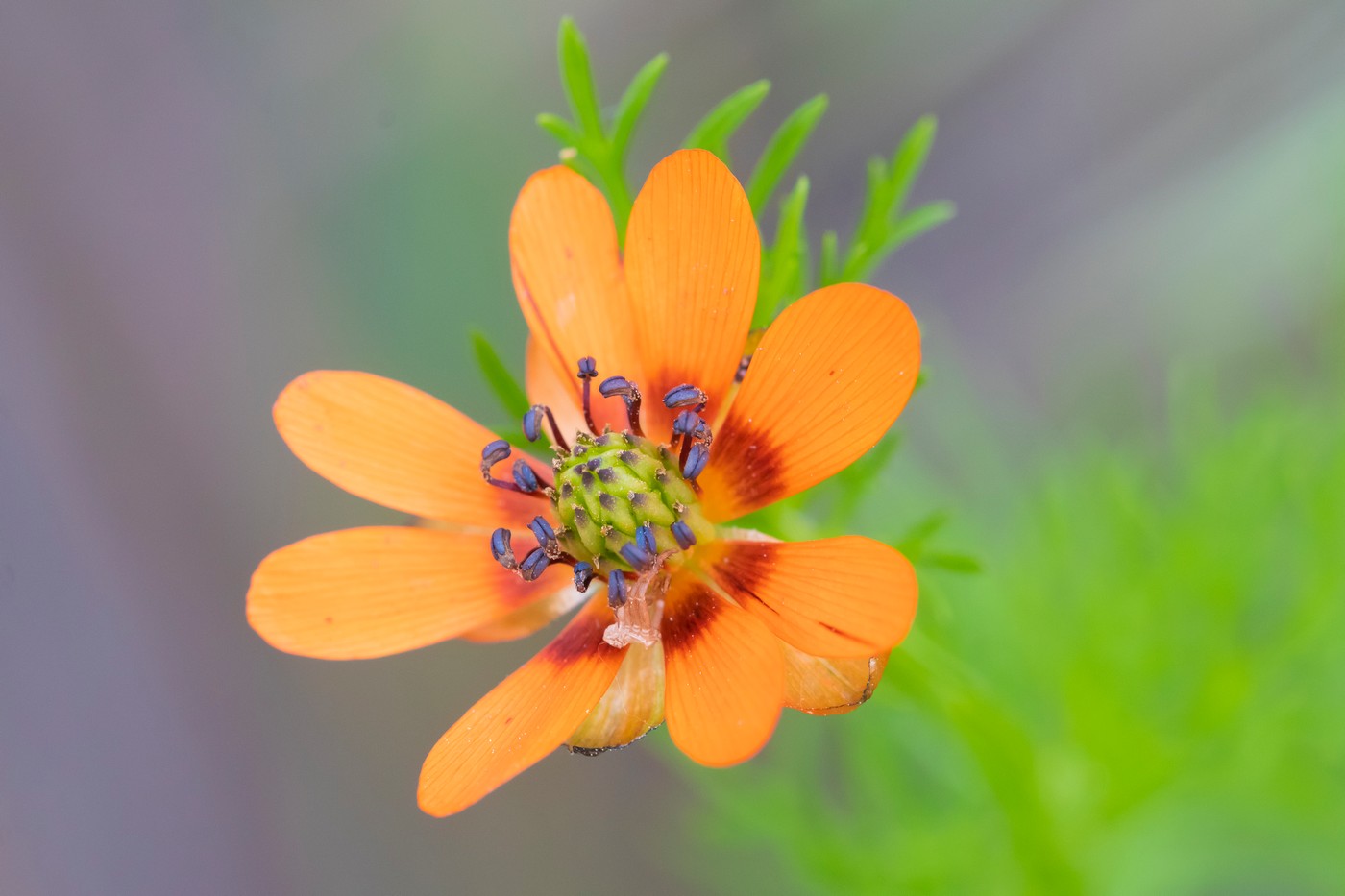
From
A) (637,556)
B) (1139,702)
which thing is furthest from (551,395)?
(1139,702)

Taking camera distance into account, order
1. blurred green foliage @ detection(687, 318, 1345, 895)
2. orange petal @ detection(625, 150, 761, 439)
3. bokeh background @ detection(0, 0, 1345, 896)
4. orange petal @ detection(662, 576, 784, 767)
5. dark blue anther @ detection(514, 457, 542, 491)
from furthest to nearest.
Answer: bokeh background @ detection(0, 0, 1345, 896) → blurred green foliage @ detection(687, 318, 1345, 895) → dark blue anther @ detection(514, 457, 542, 491) → orange petal @ detection(625, 150, 761, 439) → orange petal @ detection(662, 576, 784, 767)

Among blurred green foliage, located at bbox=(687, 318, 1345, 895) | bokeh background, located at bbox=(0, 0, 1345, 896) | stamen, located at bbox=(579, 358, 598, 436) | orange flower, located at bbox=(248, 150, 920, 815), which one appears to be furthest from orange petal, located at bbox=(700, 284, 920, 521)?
bokeh background, located at bbox=(0, 0, 1345, 896)

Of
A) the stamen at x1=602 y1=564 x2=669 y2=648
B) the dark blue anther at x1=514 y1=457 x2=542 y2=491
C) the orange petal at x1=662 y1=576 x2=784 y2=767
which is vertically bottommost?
the orange petal at x1=662 y1=576 x2=784 y2=767

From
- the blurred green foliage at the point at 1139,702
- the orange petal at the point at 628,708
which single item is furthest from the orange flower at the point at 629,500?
the blurred green foliage at the point at 1139,702

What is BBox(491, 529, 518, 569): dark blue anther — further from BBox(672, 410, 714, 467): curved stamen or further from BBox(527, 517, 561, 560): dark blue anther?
BBox(672, 410, 714, 467): curved stamen

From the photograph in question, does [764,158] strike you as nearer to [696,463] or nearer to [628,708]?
[696,463]

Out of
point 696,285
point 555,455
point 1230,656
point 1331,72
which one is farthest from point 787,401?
point 1331,72
